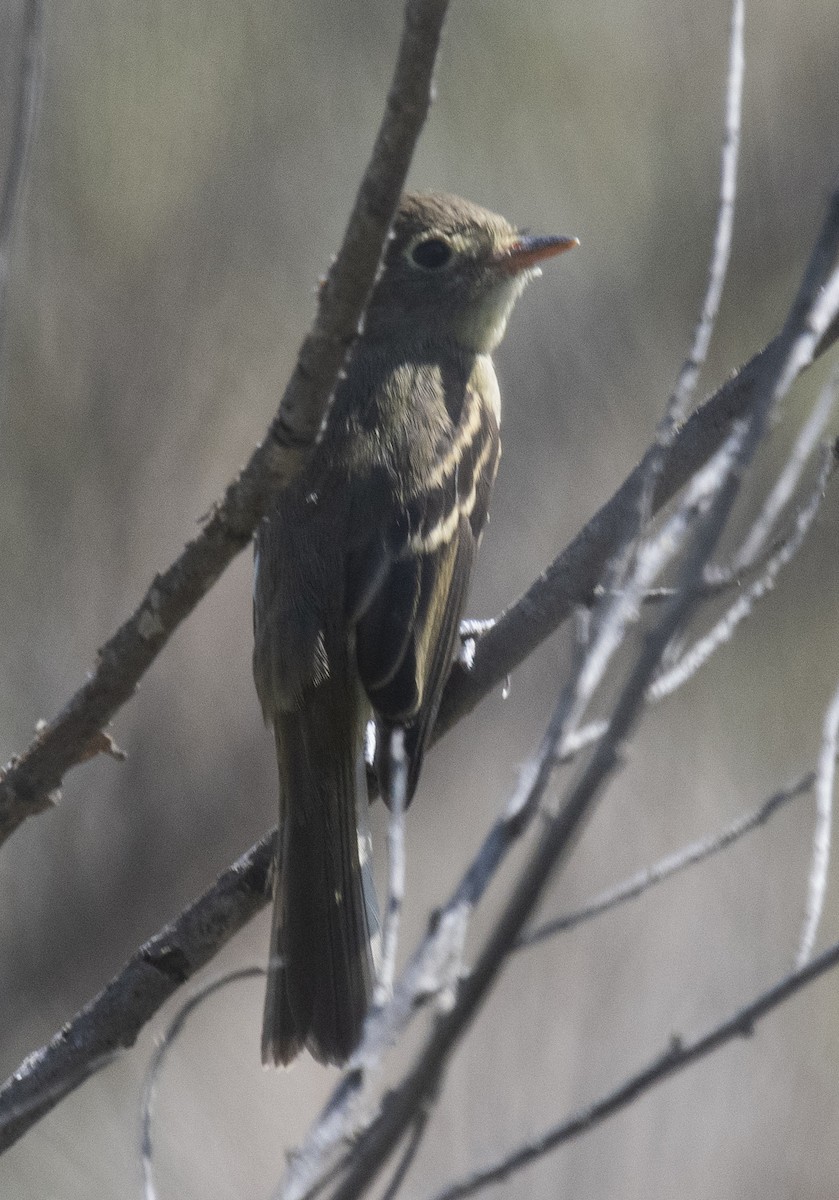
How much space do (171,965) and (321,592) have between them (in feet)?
3.58

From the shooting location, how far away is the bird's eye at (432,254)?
439 centimetres

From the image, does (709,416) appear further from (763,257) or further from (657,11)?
(657,11)

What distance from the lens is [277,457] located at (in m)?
2.43

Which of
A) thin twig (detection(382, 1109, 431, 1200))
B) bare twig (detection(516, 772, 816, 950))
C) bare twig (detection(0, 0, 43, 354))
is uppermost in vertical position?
bare twig (detection(0, 0, 43, 354))

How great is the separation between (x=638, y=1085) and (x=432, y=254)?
314 cm

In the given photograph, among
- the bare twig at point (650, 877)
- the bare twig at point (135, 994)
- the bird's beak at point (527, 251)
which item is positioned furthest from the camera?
the bird's beak at point (527, 251)

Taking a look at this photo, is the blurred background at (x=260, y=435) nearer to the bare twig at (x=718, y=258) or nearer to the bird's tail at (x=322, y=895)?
the bird's tail at (x=322, y=895)

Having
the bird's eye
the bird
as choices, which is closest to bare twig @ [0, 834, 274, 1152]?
the bird

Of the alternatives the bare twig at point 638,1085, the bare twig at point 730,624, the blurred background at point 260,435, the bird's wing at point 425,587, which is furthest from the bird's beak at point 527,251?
the bare twig at point 638,1085

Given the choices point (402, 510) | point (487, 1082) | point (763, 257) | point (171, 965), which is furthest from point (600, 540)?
point (763, 257)

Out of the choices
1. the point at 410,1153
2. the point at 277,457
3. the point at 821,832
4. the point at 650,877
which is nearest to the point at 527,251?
the point at 277,457

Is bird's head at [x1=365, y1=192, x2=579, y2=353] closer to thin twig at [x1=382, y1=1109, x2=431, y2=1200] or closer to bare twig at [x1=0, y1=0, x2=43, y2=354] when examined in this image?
bare twig at [x1=0, y1=0, x2=43, y2=354]

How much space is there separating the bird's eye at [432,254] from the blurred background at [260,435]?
1.91 m

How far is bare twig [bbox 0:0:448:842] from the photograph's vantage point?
2074 millimetres
